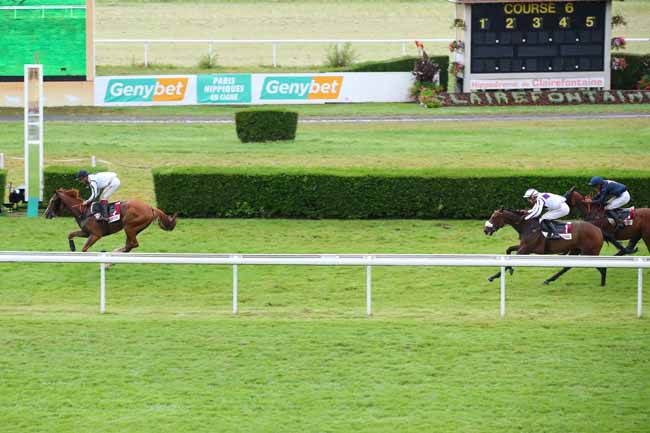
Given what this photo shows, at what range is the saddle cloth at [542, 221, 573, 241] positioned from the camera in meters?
12.9

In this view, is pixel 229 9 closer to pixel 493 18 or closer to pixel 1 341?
pixel 493 18

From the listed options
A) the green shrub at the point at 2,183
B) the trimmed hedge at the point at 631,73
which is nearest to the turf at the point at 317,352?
the green shrub at the point at 2,183

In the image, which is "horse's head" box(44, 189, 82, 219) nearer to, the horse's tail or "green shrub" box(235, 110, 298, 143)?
the horse's tail

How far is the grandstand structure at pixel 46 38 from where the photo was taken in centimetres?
2194

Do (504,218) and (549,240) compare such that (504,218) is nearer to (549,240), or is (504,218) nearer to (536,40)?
(549,240)

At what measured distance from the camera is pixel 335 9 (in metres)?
51.1

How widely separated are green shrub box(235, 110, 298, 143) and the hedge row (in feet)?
20.6

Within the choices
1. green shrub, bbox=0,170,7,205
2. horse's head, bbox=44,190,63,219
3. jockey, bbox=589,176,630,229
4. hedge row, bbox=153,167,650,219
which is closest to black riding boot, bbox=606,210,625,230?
jockey, bbox=589,176,630,229

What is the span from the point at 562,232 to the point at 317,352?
12.8 feet

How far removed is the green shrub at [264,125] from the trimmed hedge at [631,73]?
398 inches

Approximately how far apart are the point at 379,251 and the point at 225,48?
27642 mm

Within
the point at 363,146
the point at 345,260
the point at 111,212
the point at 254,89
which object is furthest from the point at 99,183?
the point at 254,89

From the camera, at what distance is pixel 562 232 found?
12961 mm

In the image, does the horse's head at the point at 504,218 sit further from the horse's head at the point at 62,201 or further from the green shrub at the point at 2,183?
the green shrub at the point at 2,183
